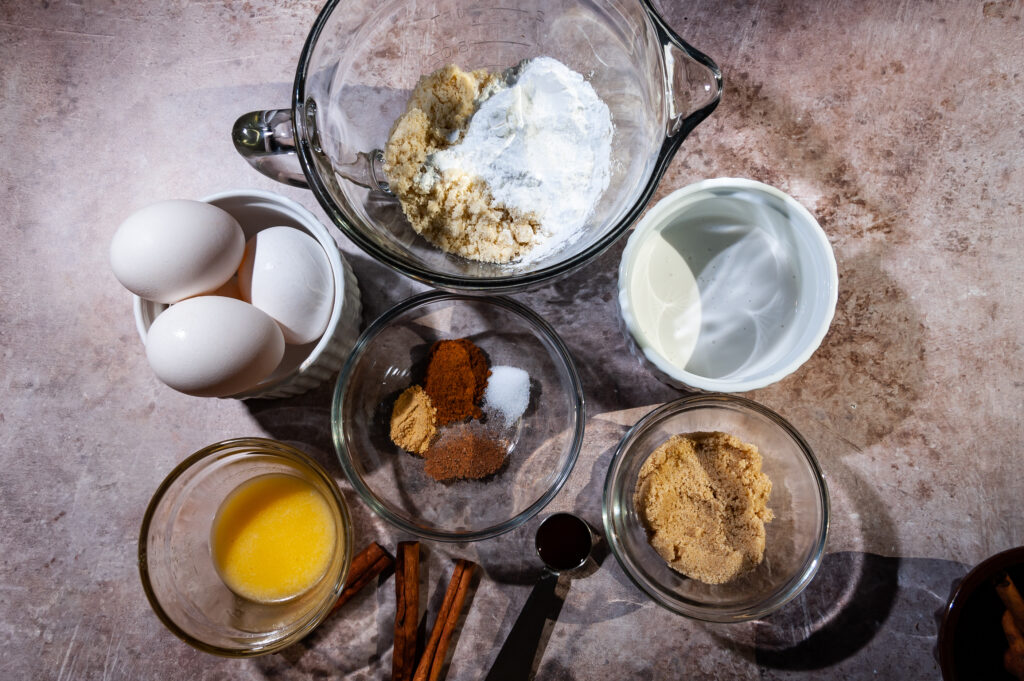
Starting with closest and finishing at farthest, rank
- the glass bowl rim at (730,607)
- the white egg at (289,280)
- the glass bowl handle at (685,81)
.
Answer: the glass bowl handle at (685,81), the white egg at (289,280), the glass bowl rim at (730,607)

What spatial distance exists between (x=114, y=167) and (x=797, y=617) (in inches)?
66.8

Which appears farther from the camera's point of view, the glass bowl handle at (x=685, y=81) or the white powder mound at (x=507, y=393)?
the white powder mound at (x=507, y=393)

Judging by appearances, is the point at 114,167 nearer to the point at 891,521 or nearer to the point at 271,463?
the point at 271,463

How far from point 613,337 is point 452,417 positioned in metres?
0.37

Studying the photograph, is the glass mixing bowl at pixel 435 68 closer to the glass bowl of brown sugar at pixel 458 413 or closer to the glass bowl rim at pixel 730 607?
the glass bowl of brown sugar at pixel 458 413

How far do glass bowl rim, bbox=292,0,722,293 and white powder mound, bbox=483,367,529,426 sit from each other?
34 centimetres

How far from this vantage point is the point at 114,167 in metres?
1.29

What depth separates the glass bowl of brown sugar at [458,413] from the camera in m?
1.21

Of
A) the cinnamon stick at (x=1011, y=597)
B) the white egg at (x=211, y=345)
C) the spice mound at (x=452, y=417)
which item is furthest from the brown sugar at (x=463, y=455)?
the cinnamon stick at (x=1011, y=597)

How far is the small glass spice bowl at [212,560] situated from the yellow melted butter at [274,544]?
0.06ft

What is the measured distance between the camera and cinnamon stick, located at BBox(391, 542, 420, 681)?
118 centimetres

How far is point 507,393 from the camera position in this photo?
4.04ft

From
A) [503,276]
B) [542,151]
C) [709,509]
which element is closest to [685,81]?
[542,151]

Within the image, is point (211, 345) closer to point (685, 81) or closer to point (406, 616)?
point (406, 616)
